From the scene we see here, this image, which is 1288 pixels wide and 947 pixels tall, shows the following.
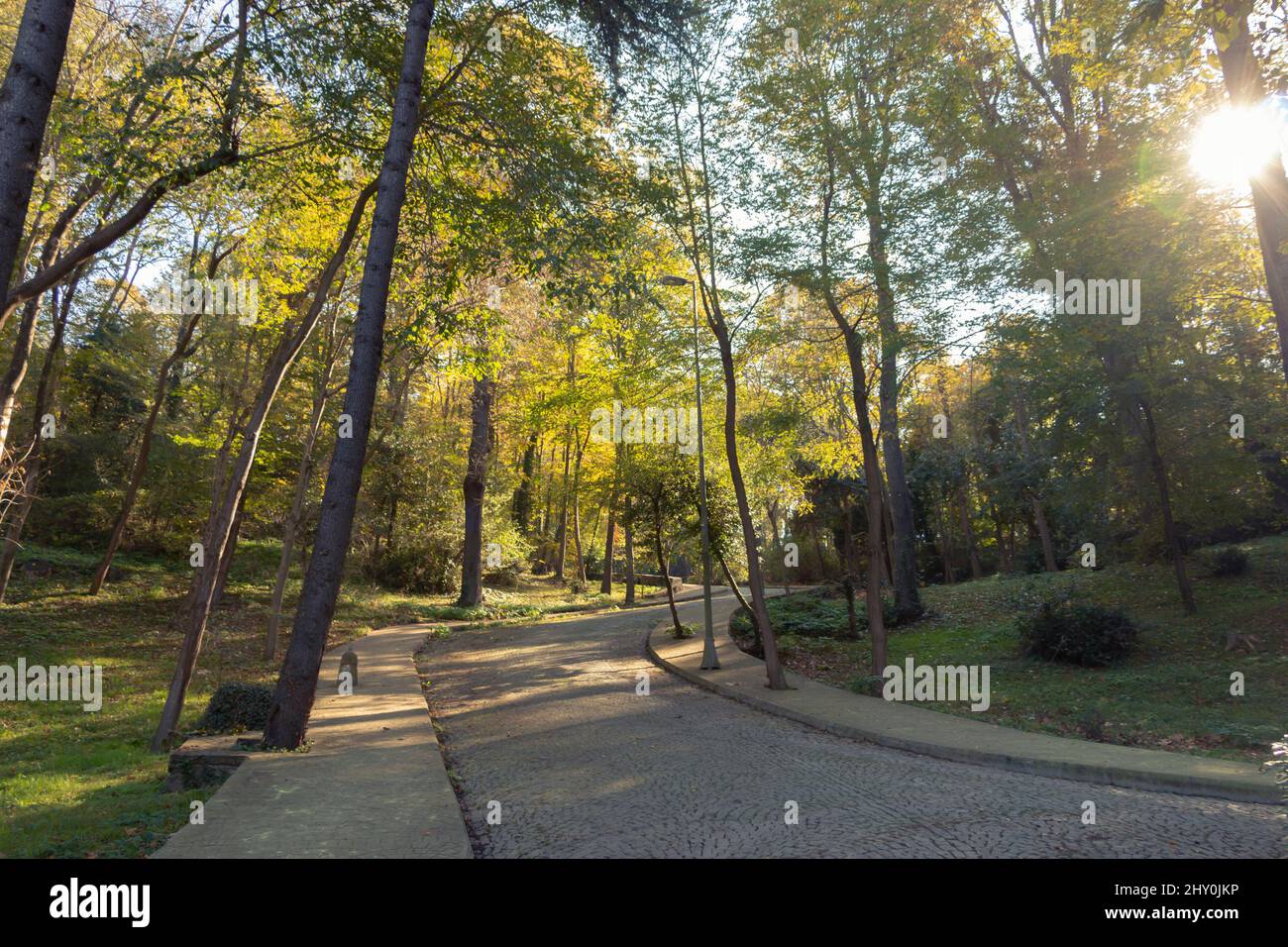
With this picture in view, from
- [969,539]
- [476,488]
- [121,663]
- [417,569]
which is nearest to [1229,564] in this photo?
[969,539]

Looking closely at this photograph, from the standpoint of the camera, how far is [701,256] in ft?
41.7

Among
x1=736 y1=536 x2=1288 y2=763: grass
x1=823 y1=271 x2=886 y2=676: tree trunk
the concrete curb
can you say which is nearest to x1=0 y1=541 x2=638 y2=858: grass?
the concrete curb

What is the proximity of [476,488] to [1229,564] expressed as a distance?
2132cm

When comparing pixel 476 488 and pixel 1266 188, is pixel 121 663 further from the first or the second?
pixel 1266 188

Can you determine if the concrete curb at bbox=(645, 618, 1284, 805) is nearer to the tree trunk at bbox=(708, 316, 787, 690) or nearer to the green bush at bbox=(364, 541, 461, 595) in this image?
the tree trunk at bbox=(708, 316, 787, 690)

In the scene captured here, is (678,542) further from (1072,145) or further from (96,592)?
(96,592)

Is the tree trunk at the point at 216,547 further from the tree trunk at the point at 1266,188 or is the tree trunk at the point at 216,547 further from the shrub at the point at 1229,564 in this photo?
the shrub at the point at 1229,564

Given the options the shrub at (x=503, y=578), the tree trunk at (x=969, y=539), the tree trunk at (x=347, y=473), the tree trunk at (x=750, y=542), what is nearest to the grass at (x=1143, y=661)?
the tree trunk at (x=750, y=542)

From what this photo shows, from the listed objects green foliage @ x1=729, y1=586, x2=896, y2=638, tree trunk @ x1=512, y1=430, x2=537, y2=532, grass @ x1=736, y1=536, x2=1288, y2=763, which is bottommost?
green foliage @ x1=729, y1=586, x2=896, y2=638

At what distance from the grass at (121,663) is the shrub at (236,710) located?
79 cm

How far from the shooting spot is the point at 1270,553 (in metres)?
17.2

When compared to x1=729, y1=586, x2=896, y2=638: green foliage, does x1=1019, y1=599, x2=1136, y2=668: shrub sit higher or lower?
higher

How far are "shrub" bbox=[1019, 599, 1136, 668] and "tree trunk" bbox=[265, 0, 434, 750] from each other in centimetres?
1234

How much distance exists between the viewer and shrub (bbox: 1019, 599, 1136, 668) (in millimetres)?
12883
